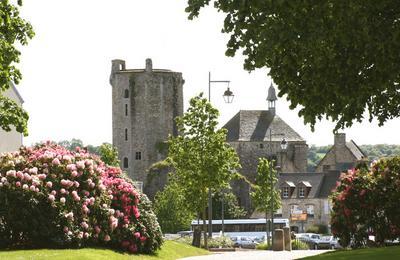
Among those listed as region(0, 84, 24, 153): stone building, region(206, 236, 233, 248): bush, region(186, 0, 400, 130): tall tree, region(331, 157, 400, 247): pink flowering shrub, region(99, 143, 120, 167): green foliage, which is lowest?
region(206, 236, 233, 248): bush

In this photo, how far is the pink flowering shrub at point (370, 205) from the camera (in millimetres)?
32375

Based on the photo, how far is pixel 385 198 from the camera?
32625 millimetres

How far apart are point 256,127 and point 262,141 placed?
2731mm

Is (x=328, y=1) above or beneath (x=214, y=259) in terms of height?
A: above

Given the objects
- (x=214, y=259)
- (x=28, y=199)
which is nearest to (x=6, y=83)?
(x=28, y=199)

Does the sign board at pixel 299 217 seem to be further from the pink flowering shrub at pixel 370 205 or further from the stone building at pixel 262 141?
the pink flowering shrub at pixel 370 205

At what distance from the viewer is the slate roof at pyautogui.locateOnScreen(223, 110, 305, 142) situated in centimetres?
13700

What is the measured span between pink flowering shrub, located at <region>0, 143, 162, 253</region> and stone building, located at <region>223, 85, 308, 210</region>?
105 metres

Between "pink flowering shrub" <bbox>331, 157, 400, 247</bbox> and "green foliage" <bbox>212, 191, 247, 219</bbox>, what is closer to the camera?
"pink flowering shrub" <bbox>331, 157, 400, 247</bbox>

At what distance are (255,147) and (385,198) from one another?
341 feet

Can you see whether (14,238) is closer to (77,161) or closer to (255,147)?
(77,161)

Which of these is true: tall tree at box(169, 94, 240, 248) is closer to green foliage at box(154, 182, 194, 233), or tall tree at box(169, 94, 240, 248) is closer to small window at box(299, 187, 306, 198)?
green foliage at box(154, 182, 194, 233)

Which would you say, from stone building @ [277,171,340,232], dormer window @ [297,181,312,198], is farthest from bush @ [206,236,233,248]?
dormer window @ [297,181,312,198]

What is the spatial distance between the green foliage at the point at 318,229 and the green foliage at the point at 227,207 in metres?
11.4
